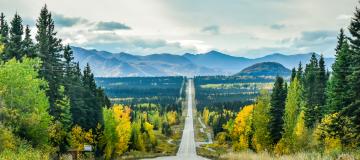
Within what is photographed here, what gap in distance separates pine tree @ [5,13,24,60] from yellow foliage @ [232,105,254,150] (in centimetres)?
5043

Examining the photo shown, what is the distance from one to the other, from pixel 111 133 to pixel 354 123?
47.1 m

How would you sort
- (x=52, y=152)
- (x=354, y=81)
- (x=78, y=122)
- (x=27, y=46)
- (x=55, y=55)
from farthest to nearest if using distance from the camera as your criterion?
(x=78, y=122) → (x=55, y=55) → (x=27, y=46) → (x=52, y=152) → (x=354, y=81)

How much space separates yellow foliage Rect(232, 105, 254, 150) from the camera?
94.6m

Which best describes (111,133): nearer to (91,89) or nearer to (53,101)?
(91,89)

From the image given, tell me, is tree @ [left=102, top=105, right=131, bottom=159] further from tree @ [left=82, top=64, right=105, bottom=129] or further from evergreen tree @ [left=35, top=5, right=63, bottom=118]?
evergreen tree @ [left=35, top=5, right=63, bottom=118]

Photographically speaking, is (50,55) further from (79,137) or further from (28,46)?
(79,137)

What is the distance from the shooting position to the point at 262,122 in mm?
79812

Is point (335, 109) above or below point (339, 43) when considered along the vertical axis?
below

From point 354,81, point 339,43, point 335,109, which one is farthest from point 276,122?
point 354,81

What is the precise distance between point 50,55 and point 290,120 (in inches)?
1524

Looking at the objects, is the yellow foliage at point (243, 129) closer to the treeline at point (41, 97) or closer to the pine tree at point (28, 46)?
the treeline at point (41, 97)

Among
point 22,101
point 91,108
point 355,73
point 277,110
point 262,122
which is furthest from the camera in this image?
point 262,122

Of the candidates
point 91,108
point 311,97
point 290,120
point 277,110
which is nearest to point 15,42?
point 91,108

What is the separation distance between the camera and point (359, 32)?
38188 mm
